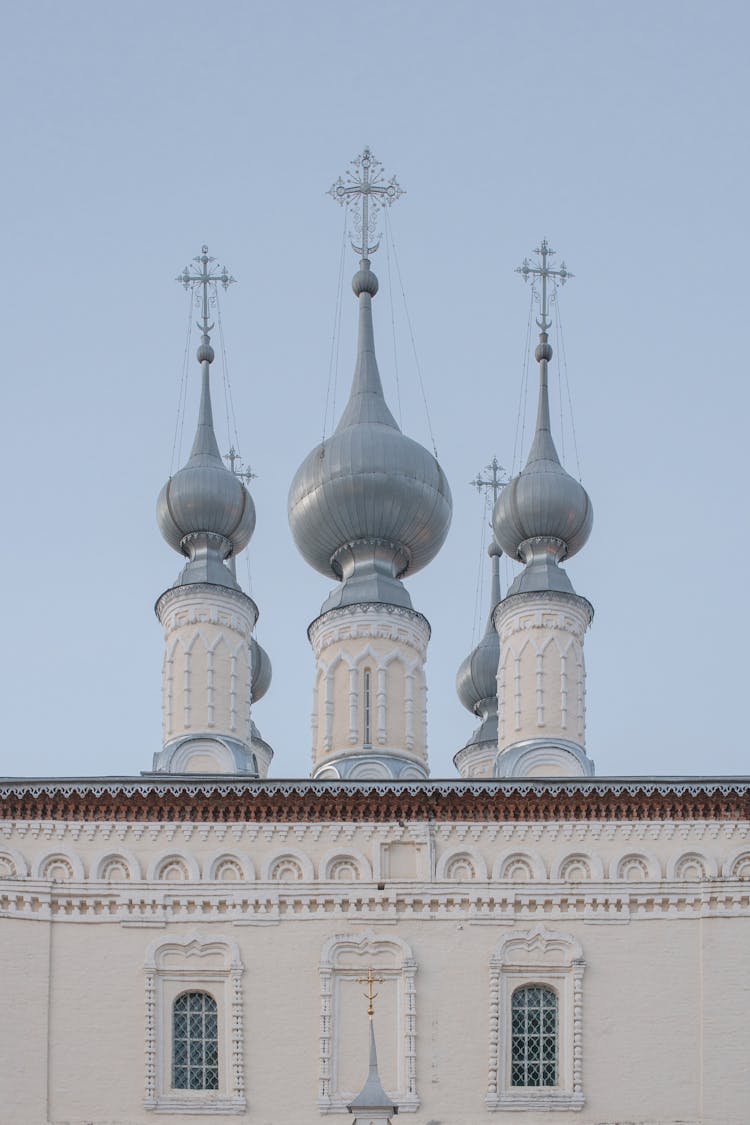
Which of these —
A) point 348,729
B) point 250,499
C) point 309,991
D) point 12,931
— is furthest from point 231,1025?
point 250,499

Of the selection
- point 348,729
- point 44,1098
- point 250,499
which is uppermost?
point 250,499

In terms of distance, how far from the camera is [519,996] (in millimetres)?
21797

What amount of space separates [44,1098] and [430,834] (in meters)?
4.14

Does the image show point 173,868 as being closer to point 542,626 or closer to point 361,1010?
point 361,1010

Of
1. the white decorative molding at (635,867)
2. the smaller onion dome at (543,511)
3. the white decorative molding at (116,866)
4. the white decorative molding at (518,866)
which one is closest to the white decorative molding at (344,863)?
the white decorative molding at (518,866)

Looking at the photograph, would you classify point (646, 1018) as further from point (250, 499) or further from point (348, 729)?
point (250, 499)

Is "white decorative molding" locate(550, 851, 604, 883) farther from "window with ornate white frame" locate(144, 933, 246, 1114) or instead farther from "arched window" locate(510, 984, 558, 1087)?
"window with ornate white frame" locate(144, 933, 246, 1114)

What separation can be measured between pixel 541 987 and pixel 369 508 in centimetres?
706

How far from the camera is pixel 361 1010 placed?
21.6 m

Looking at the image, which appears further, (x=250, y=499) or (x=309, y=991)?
(x=250, y=499)

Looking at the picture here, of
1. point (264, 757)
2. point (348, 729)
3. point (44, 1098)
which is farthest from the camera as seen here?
point (264, 757)

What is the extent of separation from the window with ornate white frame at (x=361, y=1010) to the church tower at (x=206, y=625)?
18.1 ft

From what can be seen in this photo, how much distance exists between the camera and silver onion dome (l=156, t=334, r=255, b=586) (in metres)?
28.3

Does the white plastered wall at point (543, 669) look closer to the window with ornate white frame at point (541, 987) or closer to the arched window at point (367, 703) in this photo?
the arched window at point (367, 703)
